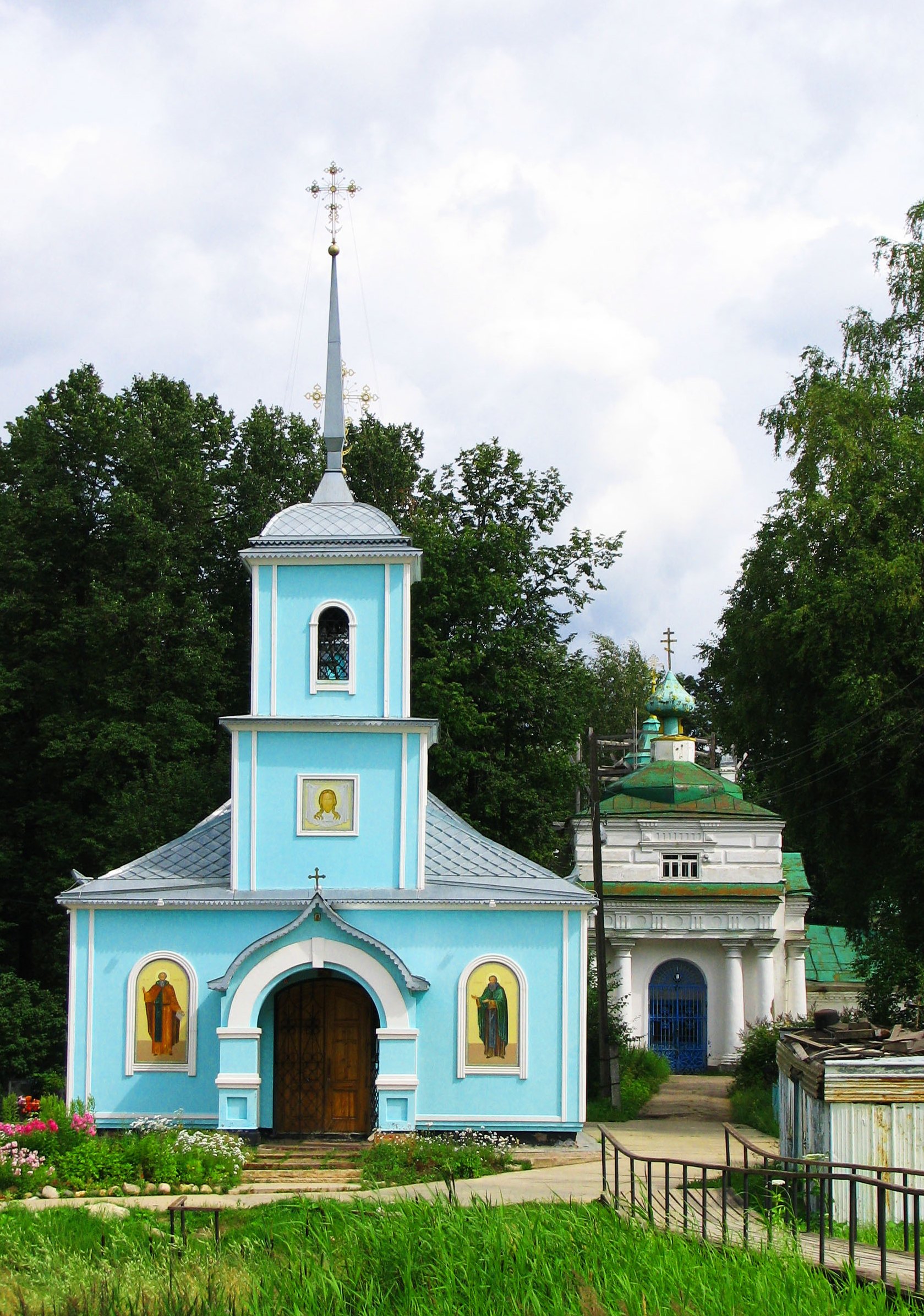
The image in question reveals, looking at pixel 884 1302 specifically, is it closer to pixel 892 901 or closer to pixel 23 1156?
pixel 23 1156

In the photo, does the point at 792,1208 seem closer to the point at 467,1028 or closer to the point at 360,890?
the point at 467,1028

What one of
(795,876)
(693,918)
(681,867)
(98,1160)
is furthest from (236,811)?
(795,876)

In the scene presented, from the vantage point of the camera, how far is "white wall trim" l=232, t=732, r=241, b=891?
59.3 feet

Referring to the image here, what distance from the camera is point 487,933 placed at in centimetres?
1781

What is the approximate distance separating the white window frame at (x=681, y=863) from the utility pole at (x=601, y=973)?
5.80 metres

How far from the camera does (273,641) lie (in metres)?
18.6

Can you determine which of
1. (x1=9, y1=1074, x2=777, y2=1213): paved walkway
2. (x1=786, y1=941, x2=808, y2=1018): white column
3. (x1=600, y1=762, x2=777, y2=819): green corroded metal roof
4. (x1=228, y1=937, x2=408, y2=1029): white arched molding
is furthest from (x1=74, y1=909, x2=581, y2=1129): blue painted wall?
(x1=786, y1=941, x2=808, y2=1018): white column

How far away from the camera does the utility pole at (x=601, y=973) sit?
22078 millimetres

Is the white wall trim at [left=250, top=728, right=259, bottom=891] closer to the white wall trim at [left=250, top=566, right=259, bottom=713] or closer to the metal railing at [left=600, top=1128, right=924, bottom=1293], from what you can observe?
the white wall trim at [left=250, top=566, right=259, bottom=713]

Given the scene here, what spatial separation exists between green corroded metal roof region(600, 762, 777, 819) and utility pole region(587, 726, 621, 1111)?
624 cm

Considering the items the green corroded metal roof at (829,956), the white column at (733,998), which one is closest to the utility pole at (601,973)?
the white column at (733,998)

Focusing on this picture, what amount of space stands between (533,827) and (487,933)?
10.6 meters

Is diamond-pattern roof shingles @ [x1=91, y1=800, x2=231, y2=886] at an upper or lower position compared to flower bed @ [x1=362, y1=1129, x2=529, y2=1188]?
upper

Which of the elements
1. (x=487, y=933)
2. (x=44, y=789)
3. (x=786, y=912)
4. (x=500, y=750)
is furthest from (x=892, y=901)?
(x=44, y=789)
